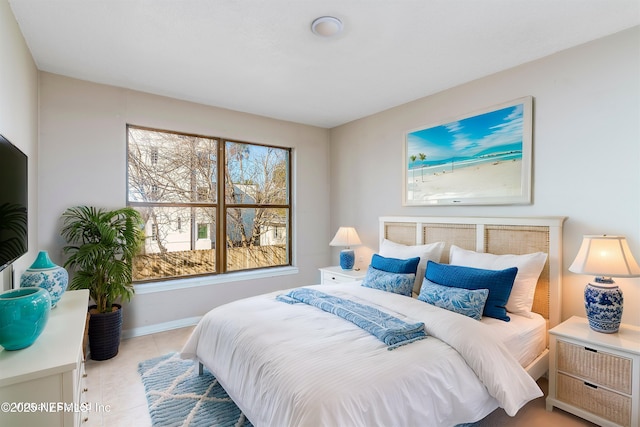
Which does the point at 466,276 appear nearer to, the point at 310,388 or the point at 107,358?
the point at 310,388

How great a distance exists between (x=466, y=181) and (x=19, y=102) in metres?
3.56

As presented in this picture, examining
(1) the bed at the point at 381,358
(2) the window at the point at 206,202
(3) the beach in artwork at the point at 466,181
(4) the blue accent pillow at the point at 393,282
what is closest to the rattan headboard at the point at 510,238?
(1) the bed at the point at 381,358

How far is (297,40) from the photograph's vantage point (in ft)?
7.38

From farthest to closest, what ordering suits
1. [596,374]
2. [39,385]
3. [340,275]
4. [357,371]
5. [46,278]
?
[340,275] < [596,374] < [46,278] < [357,371] < [39,385]

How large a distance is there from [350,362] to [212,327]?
1130mm

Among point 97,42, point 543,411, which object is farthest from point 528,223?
point 97,42

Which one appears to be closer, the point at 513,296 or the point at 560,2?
the point at 560,2

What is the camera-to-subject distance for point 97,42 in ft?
7.58

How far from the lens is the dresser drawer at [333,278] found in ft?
11.7

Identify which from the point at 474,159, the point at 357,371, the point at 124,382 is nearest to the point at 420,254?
the point at 474,159

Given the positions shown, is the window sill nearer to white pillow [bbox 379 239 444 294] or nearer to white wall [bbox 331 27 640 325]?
white pillow [bbox 379 239 444 294]

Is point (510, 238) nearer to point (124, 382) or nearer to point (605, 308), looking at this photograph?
point (605, 308)

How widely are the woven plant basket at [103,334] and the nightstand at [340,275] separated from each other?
2.16 meters

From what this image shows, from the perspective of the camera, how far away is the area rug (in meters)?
1.95
